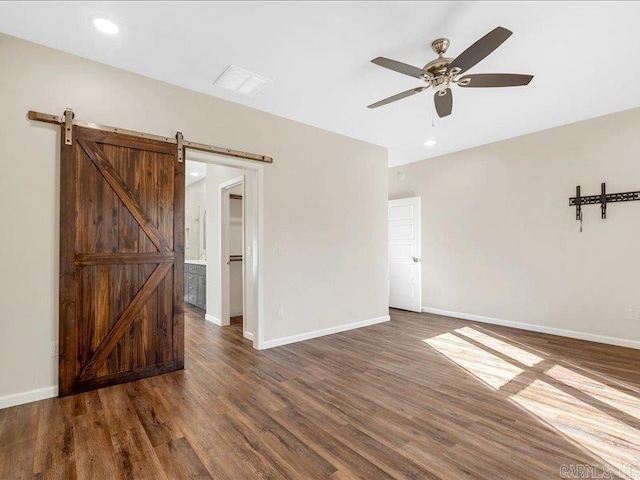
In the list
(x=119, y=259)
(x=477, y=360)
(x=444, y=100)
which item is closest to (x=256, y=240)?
(x=119, y=259)

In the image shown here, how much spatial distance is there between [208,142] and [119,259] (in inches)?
60.1

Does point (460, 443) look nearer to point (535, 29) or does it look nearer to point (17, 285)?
point (535, 29)

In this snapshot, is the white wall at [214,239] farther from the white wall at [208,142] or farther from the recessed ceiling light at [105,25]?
the recessed ceiling light at [105,25]

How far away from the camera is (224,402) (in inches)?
102

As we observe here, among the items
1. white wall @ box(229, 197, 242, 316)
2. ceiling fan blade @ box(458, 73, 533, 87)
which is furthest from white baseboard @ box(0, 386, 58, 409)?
ceiling fan blade @ box(458, 73, 533, 87)

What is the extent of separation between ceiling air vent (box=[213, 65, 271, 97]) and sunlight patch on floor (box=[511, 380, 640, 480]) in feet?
12.3

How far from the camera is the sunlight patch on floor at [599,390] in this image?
2.49 meters

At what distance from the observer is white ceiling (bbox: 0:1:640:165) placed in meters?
2.32

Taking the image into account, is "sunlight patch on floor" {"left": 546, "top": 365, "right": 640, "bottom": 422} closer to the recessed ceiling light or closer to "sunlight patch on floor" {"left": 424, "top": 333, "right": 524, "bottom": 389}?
"sunlight patch on floor" {"left": 424, "top": 333, "right": 524, "bottom": 389}

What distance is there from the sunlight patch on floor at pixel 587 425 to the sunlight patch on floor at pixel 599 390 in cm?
22

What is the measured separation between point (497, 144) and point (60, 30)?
18.6ft

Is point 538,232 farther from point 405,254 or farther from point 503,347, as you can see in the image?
point 405,254

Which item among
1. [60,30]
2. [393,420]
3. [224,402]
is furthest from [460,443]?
[60,30]

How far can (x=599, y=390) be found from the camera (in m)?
2.78
